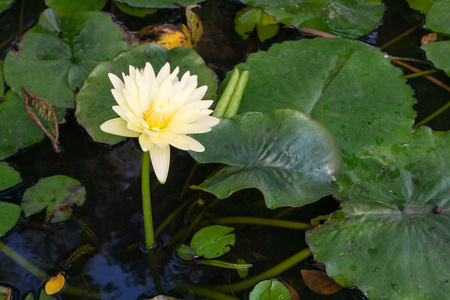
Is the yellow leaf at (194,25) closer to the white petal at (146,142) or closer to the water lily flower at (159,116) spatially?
the water lily flower at (159,116)

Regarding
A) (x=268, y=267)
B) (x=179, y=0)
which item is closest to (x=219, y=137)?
(x=268, y=267)

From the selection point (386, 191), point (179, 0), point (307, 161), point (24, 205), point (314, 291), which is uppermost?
point (179, 0)

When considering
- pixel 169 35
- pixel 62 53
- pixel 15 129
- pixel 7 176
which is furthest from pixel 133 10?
pixel 7 176

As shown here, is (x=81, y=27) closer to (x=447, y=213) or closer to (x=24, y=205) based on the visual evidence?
(x=24, y=205)

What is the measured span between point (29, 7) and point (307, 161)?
2475 millimetres

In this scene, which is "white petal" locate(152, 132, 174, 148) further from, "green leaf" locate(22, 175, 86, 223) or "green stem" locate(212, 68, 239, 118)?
"green leaf" locate(22, 175, 86, 223)

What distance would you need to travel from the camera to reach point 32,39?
7.99 ft

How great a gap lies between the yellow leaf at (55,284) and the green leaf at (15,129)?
0.73m

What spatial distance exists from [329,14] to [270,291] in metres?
1.93

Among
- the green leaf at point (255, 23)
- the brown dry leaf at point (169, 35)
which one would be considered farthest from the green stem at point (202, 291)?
the green leaf at point (255, 23)

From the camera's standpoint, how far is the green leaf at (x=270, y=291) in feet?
5.52

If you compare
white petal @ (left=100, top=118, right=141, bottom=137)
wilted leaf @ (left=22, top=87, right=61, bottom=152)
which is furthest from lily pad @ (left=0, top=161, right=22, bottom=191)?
white petal @ (left=100, top=118, right=141, bottom=137)

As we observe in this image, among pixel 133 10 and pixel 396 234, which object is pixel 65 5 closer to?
pixel 133 10

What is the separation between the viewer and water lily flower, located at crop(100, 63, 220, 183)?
1434mm
